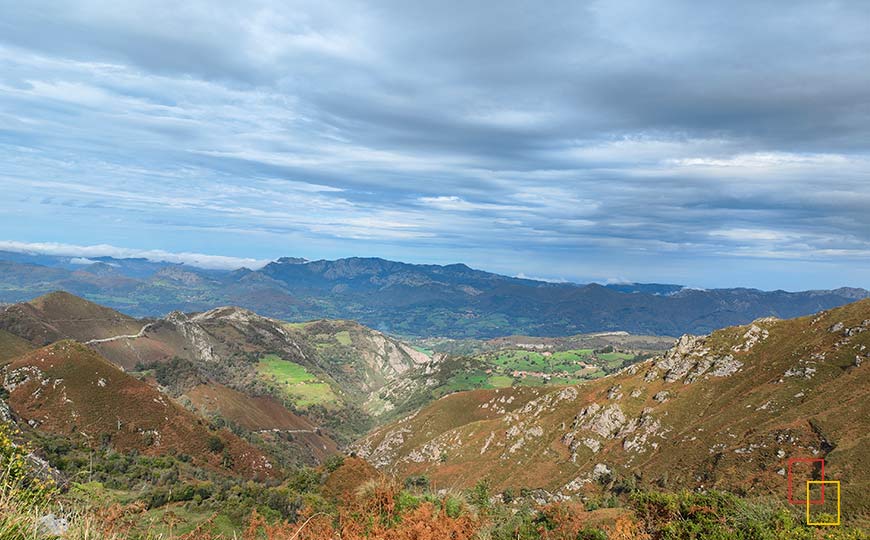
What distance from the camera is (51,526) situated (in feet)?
32.3

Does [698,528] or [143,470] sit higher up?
[698,528]

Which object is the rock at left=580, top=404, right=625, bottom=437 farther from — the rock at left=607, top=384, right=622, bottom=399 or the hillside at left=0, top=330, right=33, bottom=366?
the hillside at left=0, top=330, right=33, bottom=366

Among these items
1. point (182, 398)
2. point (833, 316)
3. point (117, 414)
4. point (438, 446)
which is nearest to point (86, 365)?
point (117, 414)

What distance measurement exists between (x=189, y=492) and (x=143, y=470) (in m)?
33.9

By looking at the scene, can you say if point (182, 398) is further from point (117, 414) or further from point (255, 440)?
point (117, 414)

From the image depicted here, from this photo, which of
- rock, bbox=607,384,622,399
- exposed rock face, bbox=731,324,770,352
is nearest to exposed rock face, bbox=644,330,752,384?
exposed rock face, bbox=731,324,770,352

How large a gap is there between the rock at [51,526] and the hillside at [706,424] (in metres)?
78.2

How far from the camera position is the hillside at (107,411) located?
109625mm

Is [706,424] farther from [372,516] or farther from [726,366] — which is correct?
[372,516]

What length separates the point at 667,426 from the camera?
370 ft

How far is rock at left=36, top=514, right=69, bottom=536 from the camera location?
898cm

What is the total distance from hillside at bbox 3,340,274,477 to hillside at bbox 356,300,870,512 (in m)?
53.4

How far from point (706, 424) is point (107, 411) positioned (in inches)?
5882

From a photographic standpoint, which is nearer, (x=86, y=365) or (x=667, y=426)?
(x=667, y=426)
